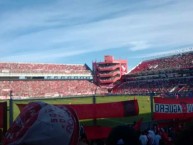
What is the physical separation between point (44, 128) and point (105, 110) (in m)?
8.55

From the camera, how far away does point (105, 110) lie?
10.0 metres

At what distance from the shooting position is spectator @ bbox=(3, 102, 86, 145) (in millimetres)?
1535

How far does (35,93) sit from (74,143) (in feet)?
230

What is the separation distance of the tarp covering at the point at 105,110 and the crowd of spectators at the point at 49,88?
192ft

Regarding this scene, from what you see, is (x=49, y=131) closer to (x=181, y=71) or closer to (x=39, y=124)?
(x=39, y=124)

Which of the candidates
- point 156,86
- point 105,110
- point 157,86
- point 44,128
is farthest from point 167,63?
point 44,128

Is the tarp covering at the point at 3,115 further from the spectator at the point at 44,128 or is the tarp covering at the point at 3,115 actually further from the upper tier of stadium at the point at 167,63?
the upper tier of stadium at the point at 167,63

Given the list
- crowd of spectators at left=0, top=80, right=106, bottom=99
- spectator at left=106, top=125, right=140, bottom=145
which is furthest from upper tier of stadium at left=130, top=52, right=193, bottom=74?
spectator at left=106, top=125, right=140, bottom=145

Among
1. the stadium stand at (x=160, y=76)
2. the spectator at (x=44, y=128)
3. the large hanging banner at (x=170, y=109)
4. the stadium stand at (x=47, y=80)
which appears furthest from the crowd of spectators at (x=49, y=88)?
the spectator at (x=44, y=128)

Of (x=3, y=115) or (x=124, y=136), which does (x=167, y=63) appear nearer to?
(x=3, y=115)

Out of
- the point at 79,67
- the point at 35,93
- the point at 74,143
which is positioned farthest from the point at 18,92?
the point at 74,143

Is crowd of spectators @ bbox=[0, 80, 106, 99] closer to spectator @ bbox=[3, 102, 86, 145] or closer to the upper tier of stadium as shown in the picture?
the upper tier of stadium

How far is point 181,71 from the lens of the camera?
68.0 m

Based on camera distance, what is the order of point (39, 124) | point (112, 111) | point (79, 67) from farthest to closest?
point (79, 67)
point (112, 111)
point (39, 124)
